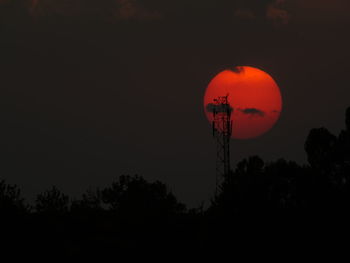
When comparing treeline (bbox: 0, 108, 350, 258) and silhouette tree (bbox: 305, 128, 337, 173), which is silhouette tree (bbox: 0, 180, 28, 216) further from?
silhouette tree (bbox: 305, 128, 337, 173)

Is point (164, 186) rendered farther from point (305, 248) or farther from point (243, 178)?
point (305, 248)

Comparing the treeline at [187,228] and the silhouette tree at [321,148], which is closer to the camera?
the treeline at [187,228]

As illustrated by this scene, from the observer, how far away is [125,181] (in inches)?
4225

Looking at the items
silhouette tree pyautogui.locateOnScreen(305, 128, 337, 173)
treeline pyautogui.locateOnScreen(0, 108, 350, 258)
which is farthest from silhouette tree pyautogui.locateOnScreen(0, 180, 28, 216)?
silhouette tree pyautogui.locateOnScreen(305, 128, 337, 173)

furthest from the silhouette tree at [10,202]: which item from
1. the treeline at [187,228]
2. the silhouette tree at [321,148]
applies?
the silhouette tree at [321,148]

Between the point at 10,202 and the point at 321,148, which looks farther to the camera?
the point at 321,148

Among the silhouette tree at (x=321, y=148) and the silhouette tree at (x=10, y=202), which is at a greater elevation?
the silhouette tree at (x=321, y=148)

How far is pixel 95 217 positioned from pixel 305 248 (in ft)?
70.7

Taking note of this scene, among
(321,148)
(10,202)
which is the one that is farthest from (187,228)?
(321,148)

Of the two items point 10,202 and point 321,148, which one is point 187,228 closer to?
point 10,202

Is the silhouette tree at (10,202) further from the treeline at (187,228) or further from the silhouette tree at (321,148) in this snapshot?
the silhouette tree at (321,148)

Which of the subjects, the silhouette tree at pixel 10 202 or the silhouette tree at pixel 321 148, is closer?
the silhouette tree at pixel 10 202

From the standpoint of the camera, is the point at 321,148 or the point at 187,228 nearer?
the point at 187,228

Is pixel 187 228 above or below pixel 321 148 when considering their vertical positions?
below
